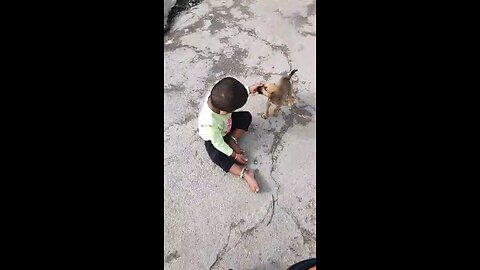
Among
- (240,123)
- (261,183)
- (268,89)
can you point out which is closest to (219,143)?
(240,123)

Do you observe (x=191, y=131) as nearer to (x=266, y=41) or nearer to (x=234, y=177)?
(x=234, y=177)

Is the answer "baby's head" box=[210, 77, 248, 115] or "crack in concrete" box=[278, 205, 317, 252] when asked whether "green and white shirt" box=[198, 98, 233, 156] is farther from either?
"crack in concrete" box=[278, 205, 317, 252]

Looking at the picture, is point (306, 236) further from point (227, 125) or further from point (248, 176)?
point (227, 125)

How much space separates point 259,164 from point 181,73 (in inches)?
33.8

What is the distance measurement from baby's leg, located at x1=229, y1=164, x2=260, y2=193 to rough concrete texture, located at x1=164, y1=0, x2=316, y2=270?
42 millimetres

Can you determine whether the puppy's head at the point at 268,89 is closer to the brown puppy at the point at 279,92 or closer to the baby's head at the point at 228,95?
the brown puppy at the point at 279,92

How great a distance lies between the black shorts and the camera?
225 centimetres

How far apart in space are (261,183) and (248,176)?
0.32 feet

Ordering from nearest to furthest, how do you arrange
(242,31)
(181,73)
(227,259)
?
(227,259) → (181,73) → (242,31)

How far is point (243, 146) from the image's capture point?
7.93 ft

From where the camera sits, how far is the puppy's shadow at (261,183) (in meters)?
2.27
